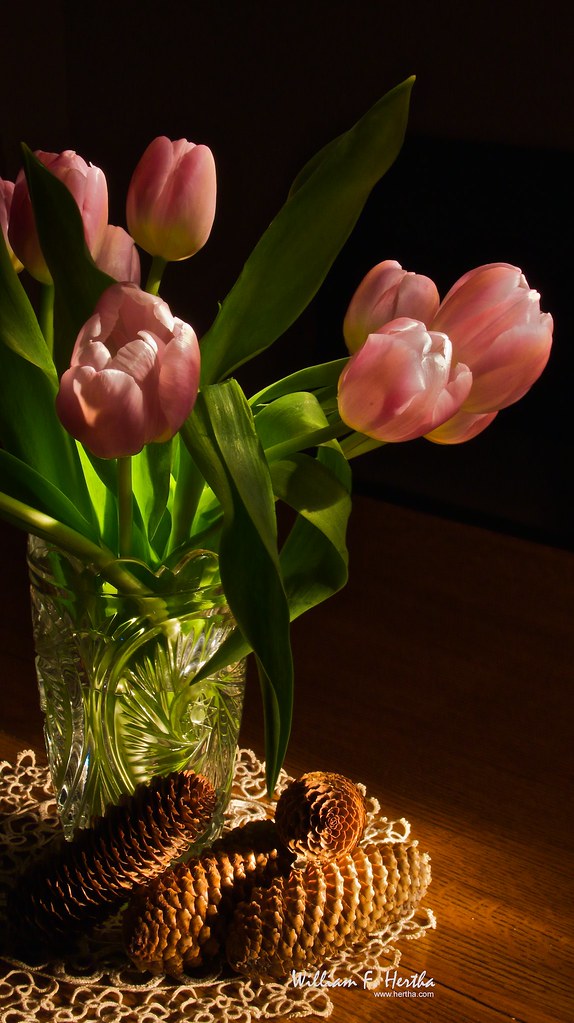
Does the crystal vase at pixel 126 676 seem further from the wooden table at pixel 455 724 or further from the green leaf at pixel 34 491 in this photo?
the wooden table at pixel 455 724

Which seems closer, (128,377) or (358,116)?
(128,377)

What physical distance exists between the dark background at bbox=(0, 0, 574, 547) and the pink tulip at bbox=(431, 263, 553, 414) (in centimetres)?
140

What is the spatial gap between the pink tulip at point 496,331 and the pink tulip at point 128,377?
0.11m

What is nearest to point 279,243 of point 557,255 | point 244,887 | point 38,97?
point 244,887

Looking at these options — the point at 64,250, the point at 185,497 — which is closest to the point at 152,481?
the point at 185,497

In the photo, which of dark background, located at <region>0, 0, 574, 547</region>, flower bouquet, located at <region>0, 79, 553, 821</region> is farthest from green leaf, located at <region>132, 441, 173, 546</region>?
dark background, located at <region>0, 0, 574, 547</region>

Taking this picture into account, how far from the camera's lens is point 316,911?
561mm

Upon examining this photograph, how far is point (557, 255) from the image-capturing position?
1.96 meters

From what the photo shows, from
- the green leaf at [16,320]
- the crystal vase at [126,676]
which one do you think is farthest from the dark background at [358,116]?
the green leaf at [16,320]

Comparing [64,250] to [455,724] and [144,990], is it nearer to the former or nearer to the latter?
[144,990]

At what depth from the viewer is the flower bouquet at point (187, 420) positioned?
455 mm

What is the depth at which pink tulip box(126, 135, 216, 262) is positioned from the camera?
0.52m

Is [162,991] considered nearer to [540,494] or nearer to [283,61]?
[540,494]

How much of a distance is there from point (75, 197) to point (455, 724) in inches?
A: 17.4
